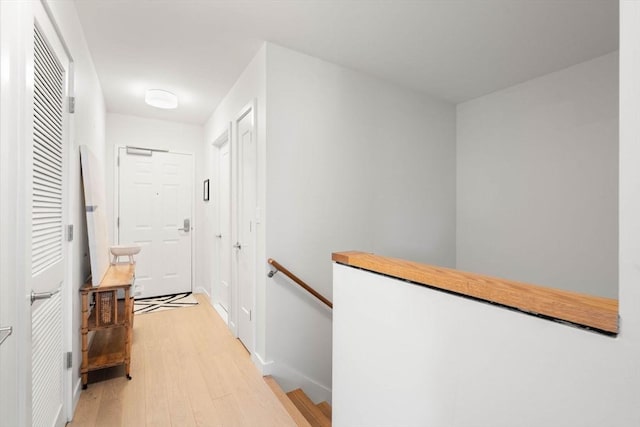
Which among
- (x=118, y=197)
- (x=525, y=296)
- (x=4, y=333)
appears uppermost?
(x=118, y=197)

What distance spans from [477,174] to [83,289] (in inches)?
155

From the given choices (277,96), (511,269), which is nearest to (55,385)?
(277,96)

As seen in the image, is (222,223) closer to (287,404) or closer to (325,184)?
(325,184)

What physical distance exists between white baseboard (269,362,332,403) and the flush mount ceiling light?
284 centimetres

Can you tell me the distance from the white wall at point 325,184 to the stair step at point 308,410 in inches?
4.0

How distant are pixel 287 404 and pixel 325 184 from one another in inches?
65.3

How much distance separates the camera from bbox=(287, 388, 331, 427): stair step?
6.50 ft

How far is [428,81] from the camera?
A: 10.1 ft

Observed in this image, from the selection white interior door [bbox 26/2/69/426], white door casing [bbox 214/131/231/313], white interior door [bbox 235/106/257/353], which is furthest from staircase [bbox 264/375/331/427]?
white door casing [bbox 214/131/231/313]

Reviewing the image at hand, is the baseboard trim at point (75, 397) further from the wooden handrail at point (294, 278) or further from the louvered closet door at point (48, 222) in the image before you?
the wooden handrail at point (294, 278)

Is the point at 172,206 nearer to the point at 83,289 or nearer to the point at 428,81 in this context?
the point at 83,289

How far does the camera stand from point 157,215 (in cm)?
422

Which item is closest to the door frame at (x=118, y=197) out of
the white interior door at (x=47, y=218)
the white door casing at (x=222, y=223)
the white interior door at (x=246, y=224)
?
the white door casing at (x=222, y=223)

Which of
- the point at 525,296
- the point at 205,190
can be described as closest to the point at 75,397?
the point at 525,296
